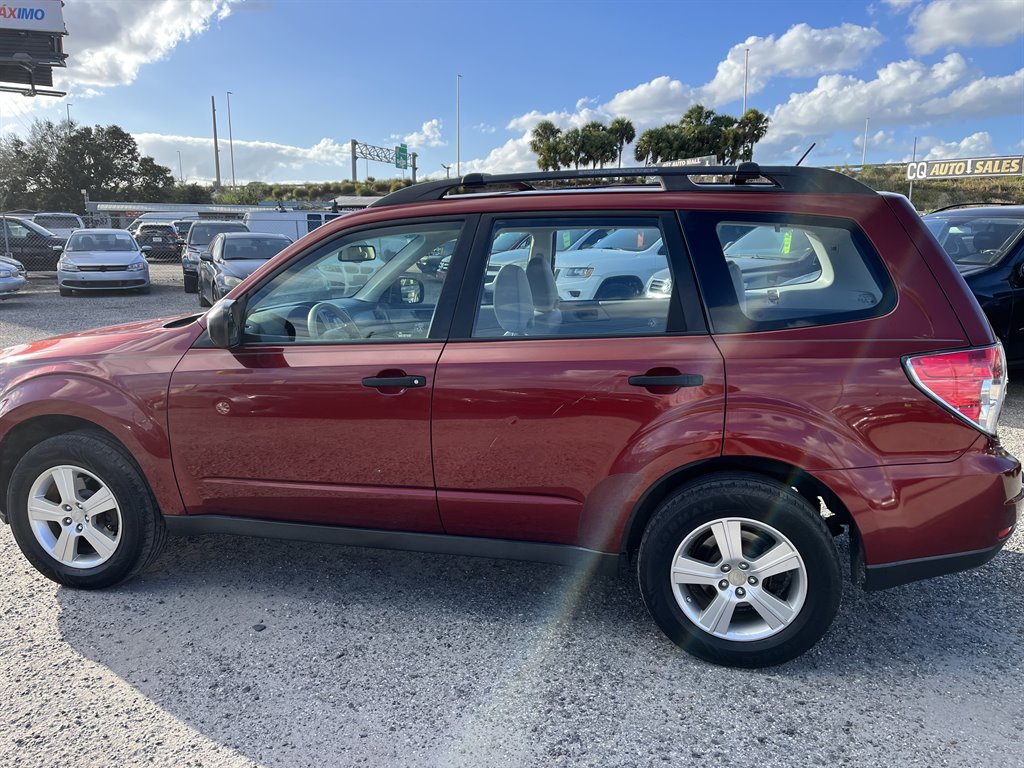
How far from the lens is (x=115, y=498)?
318 centimetres

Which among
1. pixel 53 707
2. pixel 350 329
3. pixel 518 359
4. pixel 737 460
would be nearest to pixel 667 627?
pixel 737 460

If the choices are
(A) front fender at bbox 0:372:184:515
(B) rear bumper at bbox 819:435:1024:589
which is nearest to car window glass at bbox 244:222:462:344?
(A) front fender at bbox 0:372:184:515

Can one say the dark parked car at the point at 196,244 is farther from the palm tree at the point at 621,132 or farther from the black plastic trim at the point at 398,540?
the palm tree at the point at 621,132

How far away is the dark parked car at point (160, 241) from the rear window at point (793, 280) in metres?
26.8

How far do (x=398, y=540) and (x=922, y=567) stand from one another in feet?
6.62

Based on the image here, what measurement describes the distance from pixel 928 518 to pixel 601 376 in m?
1.26

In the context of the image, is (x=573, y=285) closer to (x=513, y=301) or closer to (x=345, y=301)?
(x=513, y=301)

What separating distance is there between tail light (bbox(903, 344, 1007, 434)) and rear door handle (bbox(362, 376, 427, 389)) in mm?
1768

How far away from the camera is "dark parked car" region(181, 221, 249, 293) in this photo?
15.8 m

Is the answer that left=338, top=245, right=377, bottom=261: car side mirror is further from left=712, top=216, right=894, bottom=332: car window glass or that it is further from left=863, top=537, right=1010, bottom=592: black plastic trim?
left=863, top=537, right=1010, bottom=592: black plastic trim

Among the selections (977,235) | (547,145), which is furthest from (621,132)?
(977,235)

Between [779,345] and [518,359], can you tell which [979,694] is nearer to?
[779,345]

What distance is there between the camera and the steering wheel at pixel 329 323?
307 cm

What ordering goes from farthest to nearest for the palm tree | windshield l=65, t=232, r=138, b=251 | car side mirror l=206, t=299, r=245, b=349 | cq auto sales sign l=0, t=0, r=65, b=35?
the palm tree < cq auto sales sign l=0, t=0, r=65, b=35 < windshield l=65, t=232, r=138, b=251 < car side mirror l=206, t=299, r=245, b=349
